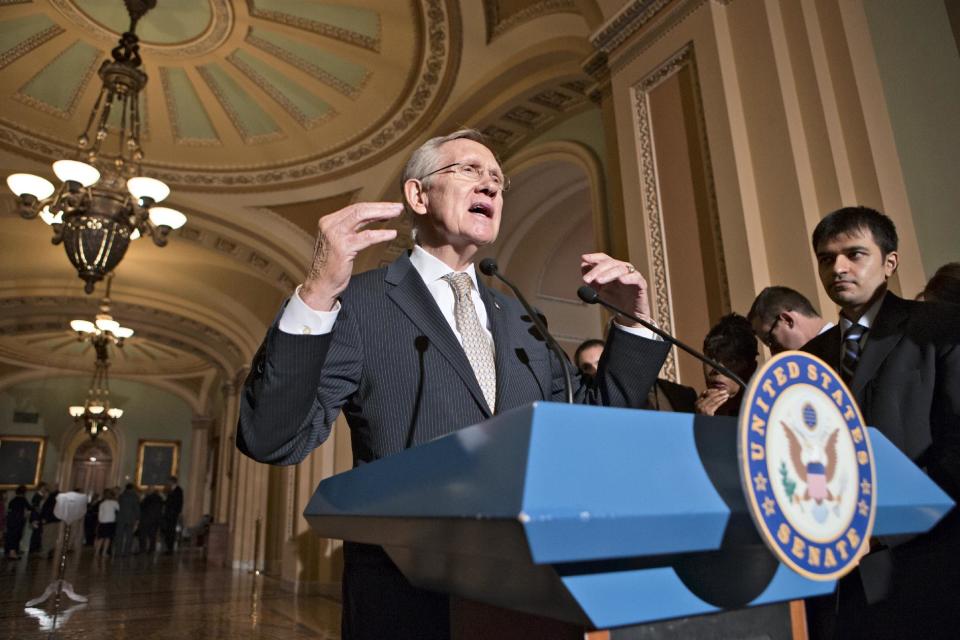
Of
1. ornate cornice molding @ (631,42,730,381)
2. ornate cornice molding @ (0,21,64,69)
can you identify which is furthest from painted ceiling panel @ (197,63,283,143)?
ornate cornice molding @ (631,42,730,381)

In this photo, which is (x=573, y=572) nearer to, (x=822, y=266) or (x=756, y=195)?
(x=822, y=266)

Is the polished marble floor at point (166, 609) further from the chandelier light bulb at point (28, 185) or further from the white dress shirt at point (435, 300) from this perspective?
the white dress shirt at point (435, 300)

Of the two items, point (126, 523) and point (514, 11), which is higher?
point (514, 11)

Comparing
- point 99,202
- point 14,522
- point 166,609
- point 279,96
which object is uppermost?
point 279,96

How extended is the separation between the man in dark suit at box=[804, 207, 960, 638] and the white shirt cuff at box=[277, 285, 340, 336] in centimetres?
93

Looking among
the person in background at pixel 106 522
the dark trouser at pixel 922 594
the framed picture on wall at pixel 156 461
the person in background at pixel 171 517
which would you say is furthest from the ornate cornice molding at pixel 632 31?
A: the framed picture on wall at pixel 156 461

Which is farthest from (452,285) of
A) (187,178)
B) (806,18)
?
(187,178)

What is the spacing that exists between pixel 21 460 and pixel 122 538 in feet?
18.6

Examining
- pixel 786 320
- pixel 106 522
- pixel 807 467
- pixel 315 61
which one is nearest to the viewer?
pixel 807 467

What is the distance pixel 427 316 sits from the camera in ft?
3.64

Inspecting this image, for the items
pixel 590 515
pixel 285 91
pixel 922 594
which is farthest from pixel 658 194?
pixel 285 91

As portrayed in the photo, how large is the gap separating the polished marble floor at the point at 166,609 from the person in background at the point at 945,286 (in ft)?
13.3

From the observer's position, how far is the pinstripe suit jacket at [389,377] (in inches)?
A: 36.8

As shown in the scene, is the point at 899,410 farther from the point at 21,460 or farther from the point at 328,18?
the point at 21,460
